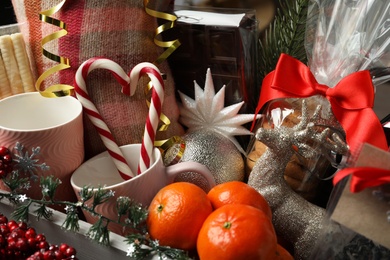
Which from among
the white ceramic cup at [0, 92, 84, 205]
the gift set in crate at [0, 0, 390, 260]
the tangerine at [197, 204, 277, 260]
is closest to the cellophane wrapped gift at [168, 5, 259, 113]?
the gift set in crate at [0, 0, 390, 260]

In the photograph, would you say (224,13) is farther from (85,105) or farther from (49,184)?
(49,184)

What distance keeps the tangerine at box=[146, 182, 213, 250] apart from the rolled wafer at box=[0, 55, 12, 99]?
397mm

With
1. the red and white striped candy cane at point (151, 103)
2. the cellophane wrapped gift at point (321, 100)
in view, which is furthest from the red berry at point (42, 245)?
the cellophane wrapped gift at point (321, 100)

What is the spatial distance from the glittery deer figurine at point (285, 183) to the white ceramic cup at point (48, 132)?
0.97 feet

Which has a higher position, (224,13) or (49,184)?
(224,13)

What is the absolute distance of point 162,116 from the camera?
833 mm

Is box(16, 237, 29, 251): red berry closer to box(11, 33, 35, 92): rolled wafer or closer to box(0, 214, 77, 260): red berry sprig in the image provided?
box(0, 214, 77, 260): red berry sprig

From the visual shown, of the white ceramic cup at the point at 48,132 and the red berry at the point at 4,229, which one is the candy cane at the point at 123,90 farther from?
the red berry at the point at 4,229

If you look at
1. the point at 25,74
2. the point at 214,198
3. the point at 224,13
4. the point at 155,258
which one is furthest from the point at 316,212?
the point at 25,74

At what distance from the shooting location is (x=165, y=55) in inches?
33.3

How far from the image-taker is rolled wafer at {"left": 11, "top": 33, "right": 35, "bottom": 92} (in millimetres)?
825

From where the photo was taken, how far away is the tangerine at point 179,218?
61cm

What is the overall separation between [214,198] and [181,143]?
0.18 metres

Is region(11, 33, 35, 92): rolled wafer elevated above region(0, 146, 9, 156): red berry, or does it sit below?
above
